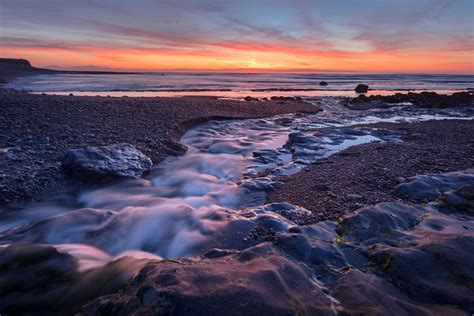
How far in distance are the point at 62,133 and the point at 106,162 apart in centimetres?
231

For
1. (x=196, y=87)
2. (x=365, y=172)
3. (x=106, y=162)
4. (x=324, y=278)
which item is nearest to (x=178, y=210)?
(x=106, y=162)

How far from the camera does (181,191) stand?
6.05 metres

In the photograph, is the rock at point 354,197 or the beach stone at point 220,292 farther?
the rock at point 354,197

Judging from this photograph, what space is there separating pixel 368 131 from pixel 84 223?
9505mm

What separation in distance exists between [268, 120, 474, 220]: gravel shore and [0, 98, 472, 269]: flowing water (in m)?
0.47

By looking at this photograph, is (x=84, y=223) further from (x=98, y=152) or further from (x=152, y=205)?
(x=98, y=152)

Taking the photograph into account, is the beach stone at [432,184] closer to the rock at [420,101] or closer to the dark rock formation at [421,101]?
the rock at [420,101]

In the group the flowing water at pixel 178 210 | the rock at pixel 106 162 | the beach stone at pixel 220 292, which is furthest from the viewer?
the rock at pixel 106 162

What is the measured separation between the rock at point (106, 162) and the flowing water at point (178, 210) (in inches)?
10.1

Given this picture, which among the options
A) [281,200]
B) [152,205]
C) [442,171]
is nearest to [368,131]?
[442,171]

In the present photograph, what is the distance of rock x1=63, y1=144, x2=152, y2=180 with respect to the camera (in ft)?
19.4

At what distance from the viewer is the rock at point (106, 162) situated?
5902 mm

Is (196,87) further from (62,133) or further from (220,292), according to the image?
(220,292)

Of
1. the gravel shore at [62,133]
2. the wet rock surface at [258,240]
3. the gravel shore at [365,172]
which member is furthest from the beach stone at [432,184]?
the gravel shore at [62,133]
